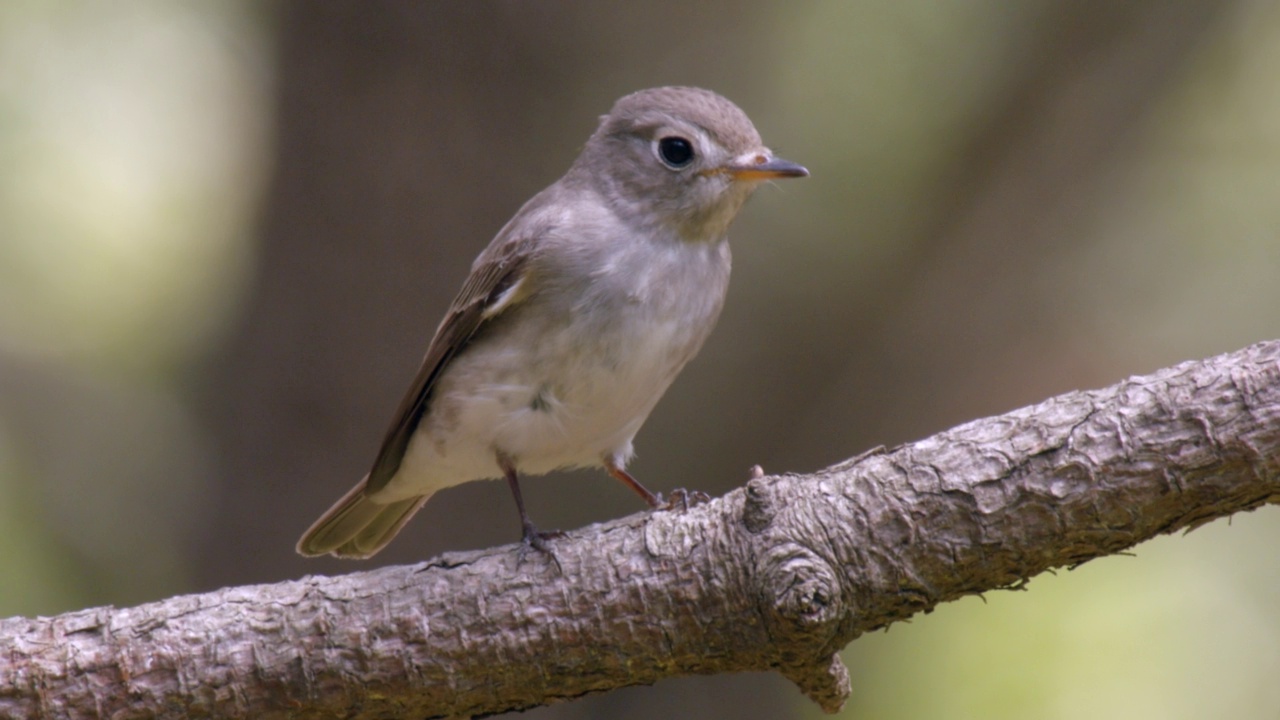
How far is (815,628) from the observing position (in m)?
3.15

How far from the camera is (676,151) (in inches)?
181

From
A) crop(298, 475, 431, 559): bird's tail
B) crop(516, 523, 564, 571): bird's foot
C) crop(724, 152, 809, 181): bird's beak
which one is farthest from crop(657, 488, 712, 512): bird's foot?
crop(298, 475, 431, 559): bird's tail

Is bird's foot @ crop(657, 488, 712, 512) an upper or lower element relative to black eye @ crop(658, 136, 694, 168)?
lower

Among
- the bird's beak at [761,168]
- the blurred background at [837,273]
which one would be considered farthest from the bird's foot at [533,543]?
the blurred background at [837,273]

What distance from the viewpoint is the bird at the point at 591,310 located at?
4.29 meters

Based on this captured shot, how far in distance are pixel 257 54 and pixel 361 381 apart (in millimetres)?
2341

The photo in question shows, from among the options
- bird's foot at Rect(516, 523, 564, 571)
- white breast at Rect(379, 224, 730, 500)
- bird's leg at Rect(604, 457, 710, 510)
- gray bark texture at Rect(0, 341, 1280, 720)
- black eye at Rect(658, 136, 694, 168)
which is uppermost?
black eye at Rect(658, 136, 694, 168)

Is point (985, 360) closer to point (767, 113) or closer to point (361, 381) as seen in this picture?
point (767, 113)

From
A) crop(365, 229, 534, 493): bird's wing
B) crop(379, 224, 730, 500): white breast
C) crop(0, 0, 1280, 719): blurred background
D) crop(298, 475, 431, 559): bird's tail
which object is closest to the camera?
crop(379, 224, 730, 500): white breast

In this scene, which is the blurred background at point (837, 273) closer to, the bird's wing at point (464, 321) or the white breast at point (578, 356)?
the bird's wing at point (464, 321)

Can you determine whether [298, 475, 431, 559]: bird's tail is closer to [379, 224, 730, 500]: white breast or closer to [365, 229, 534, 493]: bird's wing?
[365, 229, 534, 493]: bird's wing

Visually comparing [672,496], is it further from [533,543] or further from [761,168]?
[761,168]

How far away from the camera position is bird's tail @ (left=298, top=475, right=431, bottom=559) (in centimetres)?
497

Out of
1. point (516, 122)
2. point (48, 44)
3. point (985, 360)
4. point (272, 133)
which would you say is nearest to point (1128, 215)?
point (985, 360)
